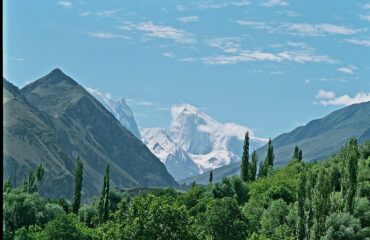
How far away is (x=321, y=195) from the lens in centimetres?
7450

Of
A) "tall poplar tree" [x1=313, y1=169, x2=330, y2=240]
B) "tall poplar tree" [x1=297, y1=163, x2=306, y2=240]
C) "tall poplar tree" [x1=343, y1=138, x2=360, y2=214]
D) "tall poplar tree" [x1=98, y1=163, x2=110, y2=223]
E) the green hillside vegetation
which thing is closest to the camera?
the green hillside vegetation

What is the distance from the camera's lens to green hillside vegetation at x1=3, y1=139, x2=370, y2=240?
51.9m

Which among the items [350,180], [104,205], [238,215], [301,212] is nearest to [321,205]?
[301,212]

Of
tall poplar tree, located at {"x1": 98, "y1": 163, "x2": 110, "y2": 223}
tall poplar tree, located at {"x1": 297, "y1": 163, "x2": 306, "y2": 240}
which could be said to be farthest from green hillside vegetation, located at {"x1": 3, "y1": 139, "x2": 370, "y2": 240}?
tall poplar tree, located at {"x1": 98, "y1": 163, "x2": 110, "y2": 223}

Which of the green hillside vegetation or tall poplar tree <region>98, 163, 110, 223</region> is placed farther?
tall poplar tree <region>98, 163, 110, 223</region>

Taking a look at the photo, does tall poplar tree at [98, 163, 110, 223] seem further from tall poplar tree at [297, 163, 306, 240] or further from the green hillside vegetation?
tall poplar tree at [297, 163, 306, 240]

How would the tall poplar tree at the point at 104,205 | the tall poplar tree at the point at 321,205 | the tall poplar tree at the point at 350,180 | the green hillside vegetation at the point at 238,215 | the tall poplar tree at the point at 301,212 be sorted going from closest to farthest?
the green hillside vegetation at the point at 238,215, the tall poplar tree at the point at 321,205, the tall poplar tree at the point at 350,180, the tall poplar tree at the point at 301,212, the tall poplar tree at the point at 104,205

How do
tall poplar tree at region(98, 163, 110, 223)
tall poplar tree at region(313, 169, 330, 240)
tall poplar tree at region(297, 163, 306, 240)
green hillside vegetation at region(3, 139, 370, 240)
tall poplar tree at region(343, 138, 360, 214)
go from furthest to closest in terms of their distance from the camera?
tall poplar tree at region(98, 163, 110, 223)
tall poplar tree at region(297, 163, 306, 240)
tall poplar tree at region(343, 138, 360, 214)
tall poplar tree at region(313, 169, 330, 240)
green hillside vegetation at region(3, 139, 370, 240)

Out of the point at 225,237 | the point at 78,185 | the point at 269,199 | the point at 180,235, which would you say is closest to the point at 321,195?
the point at 225,237

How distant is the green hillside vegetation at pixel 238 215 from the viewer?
51.9 meters

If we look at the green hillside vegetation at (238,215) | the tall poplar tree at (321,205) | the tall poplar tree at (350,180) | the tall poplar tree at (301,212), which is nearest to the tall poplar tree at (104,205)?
the green hillside vegetation at (238,215)

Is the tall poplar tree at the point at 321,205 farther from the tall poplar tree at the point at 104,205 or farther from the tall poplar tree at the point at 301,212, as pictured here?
Answer: the tall poplar tree at the point at 104,205

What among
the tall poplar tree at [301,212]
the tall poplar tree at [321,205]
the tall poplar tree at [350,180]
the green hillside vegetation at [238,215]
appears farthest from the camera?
the tall poplar tree at [301,212]

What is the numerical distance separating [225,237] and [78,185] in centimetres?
8681
